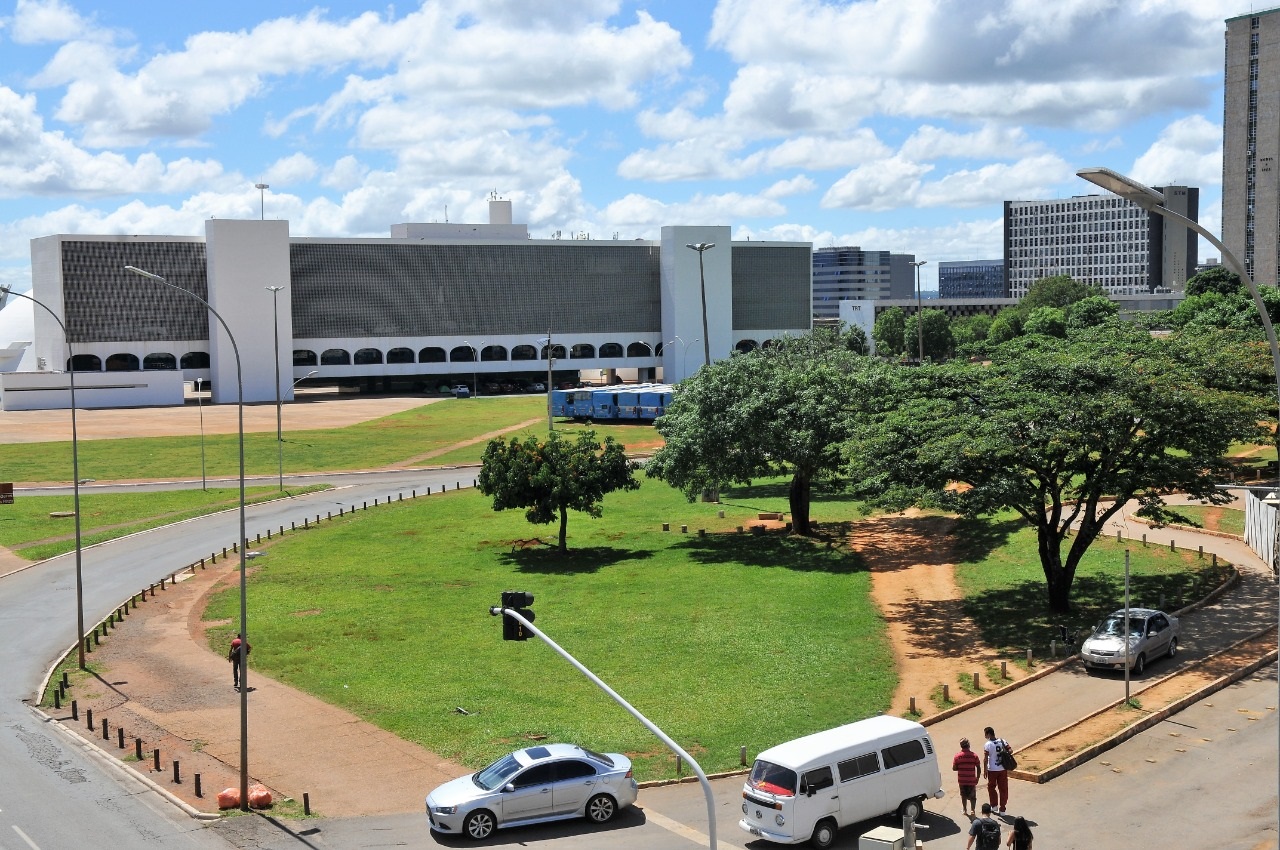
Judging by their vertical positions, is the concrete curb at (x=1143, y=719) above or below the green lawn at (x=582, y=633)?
above

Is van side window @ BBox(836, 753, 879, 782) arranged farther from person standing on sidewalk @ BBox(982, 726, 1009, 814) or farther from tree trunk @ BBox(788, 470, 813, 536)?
tree trunk @ BBox(788, 470, 813, 536)

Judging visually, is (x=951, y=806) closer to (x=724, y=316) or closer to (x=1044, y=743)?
(x=1044, y=743)

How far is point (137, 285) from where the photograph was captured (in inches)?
5595

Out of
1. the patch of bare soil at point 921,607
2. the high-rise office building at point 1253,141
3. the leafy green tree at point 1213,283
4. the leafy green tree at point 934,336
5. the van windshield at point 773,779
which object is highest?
the high-rise office building at point 1253,141

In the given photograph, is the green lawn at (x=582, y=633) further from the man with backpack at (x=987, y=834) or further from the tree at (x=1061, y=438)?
the man with backpack at (x=987, y=834)

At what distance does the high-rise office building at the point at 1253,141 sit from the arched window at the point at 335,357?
10945 centimetres

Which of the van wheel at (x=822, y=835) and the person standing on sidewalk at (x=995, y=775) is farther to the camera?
the person standing on sidewalk at (x=995, y=775)

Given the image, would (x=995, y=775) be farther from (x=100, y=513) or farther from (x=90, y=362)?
(x=90, y=362)

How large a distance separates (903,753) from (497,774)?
25.8 feet

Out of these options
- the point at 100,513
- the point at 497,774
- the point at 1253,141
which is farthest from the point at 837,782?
the point at 1253,141

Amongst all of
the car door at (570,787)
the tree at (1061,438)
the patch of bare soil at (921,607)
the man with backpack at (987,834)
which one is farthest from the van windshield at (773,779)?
the tree at (1061,438)

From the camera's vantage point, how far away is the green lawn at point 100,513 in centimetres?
6119

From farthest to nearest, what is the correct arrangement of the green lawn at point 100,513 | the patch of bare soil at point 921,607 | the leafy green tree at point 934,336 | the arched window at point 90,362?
the leafy green tree at point 934,336 < the arched window at point 90,362 < the green lawn at point 100,513 < the patch of bare soil at point 921,607

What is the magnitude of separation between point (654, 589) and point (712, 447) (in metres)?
9.47
